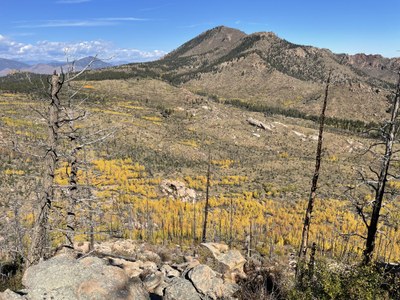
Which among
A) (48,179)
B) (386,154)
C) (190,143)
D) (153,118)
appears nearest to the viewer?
(48,179)

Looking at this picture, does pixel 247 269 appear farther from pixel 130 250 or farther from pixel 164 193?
pixel 164 193

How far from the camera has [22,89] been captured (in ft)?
407

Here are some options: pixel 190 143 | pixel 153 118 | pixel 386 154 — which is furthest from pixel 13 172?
pixel 153 118

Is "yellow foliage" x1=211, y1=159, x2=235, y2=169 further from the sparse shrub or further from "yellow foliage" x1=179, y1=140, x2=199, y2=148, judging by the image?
the sparse shrub

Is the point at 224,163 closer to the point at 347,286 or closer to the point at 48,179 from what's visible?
the point at 347,286

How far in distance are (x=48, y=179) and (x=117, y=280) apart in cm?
406

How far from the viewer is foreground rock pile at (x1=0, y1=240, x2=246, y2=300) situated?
10.1 metres

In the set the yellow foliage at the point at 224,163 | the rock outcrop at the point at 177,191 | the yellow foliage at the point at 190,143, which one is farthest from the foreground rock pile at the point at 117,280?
the yellow foliage at the point at 190,143

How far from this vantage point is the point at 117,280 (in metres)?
11.0

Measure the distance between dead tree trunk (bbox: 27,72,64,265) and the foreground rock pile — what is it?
2.63ft

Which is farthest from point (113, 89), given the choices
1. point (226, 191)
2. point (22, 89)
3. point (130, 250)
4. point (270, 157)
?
point (130, 250)

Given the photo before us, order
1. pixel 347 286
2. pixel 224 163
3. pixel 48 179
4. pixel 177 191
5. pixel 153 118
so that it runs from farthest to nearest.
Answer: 1. pixel 153 118
2. pixel 224 163
3. pixel 177 191
4. pixel 48 179
5. pixel 347 286

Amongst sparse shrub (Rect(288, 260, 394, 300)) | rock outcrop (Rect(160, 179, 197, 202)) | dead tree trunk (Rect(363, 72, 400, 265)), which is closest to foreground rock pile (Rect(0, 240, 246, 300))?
sparse shrub (Rect(288, 260, 394, 300))

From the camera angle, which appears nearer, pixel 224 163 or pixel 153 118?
pixel 224 163
